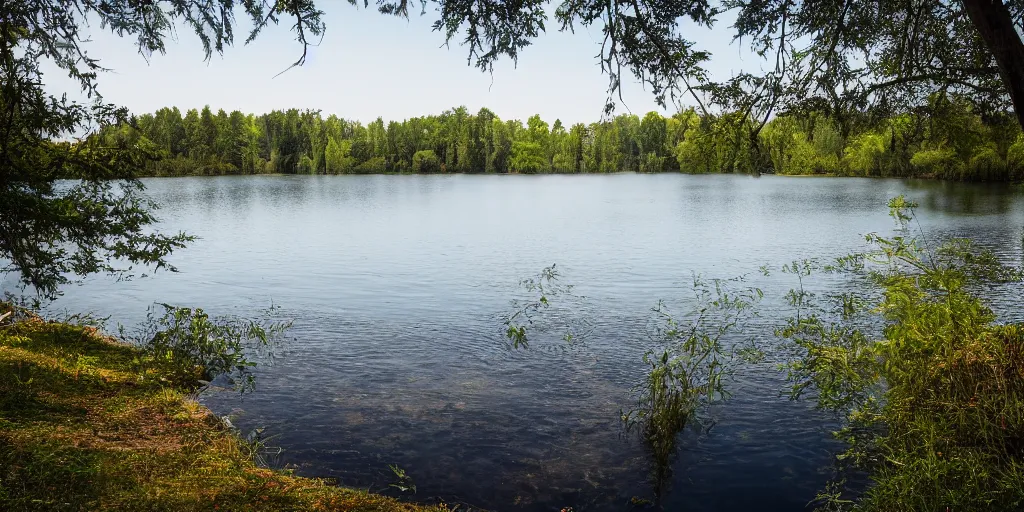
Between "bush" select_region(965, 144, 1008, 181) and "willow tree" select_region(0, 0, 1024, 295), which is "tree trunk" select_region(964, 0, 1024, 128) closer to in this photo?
"willow tree" select_region(0, 0, 1024, 295)

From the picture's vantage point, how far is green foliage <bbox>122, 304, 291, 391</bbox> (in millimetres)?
11672

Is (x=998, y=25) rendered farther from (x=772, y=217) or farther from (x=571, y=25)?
(x=772, y=217)

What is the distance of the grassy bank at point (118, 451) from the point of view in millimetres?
5914

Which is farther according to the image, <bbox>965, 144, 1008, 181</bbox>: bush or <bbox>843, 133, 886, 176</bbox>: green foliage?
<bbox>843, 133, 886, 176</bbox>: green foliage

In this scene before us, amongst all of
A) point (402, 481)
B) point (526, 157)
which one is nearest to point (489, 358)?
point (402, 481)

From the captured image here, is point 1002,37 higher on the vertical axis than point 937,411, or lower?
higher

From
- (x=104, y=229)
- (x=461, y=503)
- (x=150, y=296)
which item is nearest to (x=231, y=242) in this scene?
(x=150, y=296)

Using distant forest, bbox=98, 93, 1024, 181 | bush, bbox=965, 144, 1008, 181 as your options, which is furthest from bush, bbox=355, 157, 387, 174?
bush, bbox=965, 144, 1008, 181

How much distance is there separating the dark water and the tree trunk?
507cm

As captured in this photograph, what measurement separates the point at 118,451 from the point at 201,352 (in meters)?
5.65

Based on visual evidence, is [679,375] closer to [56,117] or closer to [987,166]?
[56,117]

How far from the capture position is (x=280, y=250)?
30.2m

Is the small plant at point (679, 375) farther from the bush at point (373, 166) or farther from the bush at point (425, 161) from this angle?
the bush at point (373, 166)

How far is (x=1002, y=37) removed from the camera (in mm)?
6047
